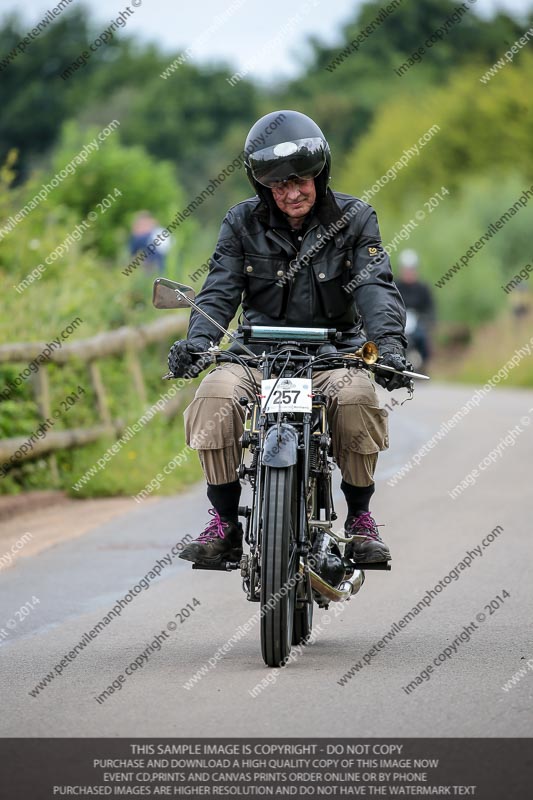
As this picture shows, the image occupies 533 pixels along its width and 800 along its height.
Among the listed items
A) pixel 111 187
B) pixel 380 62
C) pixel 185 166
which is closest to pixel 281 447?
pixel 111 187

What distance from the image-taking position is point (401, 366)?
618 cm

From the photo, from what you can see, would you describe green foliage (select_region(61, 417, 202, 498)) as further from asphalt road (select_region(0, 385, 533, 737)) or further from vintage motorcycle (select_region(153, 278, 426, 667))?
vintage motorcycle (select_region(153, 278, 426, 667))

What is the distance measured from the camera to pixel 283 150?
6418 millimetres

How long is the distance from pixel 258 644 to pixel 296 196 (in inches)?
76.8

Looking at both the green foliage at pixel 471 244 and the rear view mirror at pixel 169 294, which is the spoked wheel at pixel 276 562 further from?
the green foliage at pixel 471 244

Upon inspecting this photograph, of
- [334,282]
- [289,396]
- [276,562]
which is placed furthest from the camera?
[334,282]

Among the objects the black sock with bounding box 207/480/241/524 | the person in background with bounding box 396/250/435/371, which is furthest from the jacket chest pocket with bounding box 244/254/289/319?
the person in background with bounding box 396/250/435/371

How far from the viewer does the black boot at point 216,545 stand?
643cm

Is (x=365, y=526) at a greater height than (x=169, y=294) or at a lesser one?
lesser

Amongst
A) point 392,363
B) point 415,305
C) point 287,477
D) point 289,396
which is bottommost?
point 415,305

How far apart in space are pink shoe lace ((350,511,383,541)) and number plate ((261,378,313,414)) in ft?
2.82

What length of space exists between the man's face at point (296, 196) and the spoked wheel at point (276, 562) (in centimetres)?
128

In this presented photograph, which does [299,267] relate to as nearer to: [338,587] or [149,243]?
[338,587]
